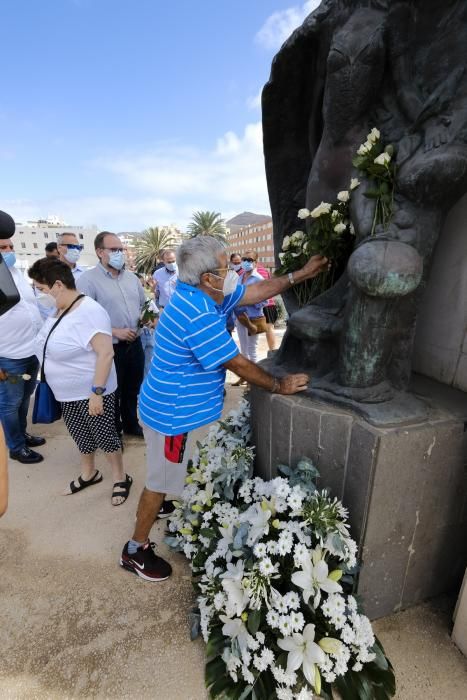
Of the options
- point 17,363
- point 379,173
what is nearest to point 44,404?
point 17,363

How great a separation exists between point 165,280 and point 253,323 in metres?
1.64

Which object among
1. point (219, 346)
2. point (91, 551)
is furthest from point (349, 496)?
point (91, 551)

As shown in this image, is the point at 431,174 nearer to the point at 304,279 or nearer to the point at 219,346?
the point at 304,279

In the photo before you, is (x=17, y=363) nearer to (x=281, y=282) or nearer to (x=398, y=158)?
(x=281, y=282)

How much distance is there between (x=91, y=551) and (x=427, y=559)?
83.4 inches

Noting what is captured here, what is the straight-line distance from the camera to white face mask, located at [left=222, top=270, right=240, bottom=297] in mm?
2054

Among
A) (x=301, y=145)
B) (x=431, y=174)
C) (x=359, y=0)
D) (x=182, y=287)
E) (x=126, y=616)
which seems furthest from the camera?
(x=301, y=145)

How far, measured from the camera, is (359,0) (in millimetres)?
1805

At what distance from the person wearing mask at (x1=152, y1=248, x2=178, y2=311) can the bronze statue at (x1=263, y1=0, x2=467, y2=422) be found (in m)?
4.13

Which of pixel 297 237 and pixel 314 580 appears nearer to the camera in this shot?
pixel 314 580

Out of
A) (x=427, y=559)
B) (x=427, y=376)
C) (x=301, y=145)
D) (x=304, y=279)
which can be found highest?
(x=301, y=145)

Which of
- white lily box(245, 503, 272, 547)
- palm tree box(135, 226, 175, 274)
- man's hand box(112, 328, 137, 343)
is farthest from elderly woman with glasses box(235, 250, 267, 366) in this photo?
palm tree box(135, 226, 175, 274)

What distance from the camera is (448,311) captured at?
6.96 feet

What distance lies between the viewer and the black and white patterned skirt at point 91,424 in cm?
296
